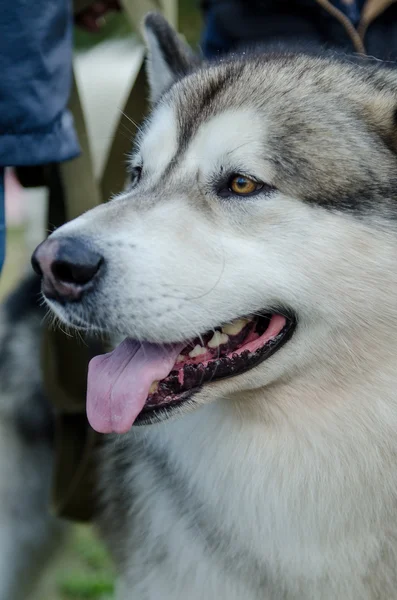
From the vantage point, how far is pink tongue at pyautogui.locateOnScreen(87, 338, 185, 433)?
1.94 m

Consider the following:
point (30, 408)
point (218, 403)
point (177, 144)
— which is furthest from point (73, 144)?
point (30, 408)

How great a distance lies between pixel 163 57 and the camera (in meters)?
2.62

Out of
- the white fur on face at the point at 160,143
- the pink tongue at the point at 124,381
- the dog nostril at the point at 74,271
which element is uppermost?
the white fur on face at the point at 160,143

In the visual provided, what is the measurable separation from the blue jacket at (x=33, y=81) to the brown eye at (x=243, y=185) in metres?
0.60

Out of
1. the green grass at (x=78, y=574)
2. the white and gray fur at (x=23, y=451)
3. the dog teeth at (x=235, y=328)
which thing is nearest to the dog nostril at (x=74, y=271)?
the dog teeth at (x=235, y=328)

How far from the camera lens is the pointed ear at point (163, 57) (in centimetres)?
251

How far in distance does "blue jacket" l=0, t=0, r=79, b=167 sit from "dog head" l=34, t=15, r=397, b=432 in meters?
0.36

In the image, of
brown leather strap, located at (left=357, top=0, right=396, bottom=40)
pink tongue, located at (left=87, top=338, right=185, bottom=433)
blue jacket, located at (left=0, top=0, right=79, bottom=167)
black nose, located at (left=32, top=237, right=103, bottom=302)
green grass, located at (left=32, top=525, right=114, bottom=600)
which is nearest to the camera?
black nose, located at (left=32, top=237, right=103, bottom=302)

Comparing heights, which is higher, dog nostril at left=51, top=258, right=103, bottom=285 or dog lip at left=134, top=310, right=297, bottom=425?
dog nostril at left=51, top=258, right=103, bottom=285

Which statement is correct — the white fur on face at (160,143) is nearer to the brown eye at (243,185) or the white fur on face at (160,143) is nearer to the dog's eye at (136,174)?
the dog's eye at (136,174)

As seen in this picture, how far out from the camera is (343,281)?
195cm

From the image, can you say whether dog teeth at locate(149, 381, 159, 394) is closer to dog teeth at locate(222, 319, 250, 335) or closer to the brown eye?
dog teeth at locate(222, 319, 250, 335)

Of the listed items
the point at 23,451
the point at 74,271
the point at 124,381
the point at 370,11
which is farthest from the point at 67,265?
the point at 370,11

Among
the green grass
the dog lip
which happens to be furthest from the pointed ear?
the green grass
